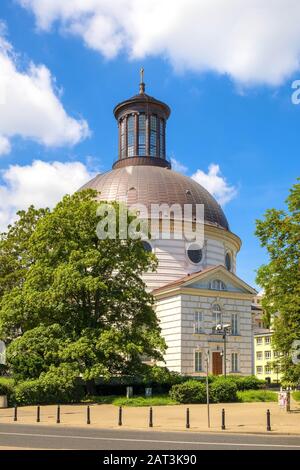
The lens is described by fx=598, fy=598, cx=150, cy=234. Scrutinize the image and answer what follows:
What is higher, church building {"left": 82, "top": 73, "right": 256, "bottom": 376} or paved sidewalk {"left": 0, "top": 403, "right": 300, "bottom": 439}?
church building {"left": 82, "top": 73, "right": 256, "bottom": 376}

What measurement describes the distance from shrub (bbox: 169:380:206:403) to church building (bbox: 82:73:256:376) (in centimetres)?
773

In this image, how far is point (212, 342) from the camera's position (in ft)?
157

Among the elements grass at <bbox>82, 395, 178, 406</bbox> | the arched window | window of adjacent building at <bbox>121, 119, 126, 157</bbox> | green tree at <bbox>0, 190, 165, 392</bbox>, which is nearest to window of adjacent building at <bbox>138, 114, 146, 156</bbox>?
window of adjacent building at <bbox>121, 119, 126, 157</bbox>

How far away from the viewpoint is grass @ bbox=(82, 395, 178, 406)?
107 feet

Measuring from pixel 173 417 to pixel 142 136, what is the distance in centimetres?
4415

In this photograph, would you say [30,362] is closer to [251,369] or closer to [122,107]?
[251,369]

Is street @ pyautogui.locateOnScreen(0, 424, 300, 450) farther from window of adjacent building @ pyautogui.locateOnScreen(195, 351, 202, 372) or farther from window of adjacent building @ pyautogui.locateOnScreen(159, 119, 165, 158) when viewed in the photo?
window of adjacent building @ pyautogui.locateOnScreen(159, 119, 165, 158)

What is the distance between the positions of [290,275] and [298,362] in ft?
14.6

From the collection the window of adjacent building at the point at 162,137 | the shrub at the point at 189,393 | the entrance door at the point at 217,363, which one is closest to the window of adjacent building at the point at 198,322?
the entrance door at the point at 217,363

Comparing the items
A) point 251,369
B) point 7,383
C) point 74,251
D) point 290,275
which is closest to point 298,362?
point 290,275

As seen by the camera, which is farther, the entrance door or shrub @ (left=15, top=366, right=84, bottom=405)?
the entrance door

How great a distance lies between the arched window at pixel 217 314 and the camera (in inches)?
1923

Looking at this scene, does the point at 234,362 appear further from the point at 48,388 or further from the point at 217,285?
the point at 48,388

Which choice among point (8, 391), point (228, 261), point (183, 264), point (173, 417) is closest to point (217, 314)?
point (183, 264)
